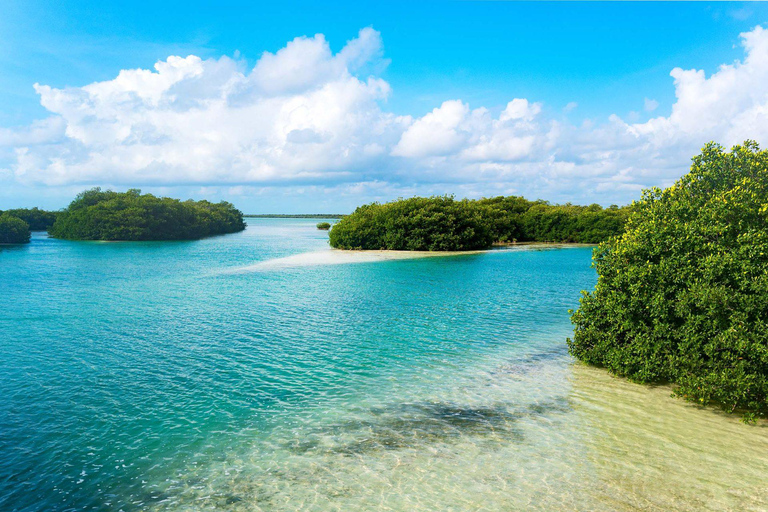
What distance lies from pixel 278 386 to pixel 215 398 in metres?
1.82

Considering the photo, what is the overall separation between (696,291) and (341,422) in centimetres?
978

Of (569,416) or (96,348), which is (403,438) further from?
(96,348)

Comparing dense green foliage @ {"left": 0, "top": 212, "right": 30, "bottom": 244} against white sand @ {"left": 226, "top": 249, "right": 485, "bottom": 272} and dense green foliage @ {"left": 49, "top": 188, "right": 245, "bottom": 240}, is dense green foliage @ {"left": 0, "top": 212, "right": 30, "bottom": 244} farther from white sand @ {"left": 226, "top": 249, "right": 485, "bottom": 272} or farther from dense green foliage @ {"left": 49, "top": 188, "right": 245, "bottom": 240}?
white sand @ {"left": 226, "top": 249, "right": 485, "bottom": 272}

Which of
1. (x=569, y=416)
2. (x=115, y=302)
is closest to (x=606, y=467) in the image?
(x=569, y=416)

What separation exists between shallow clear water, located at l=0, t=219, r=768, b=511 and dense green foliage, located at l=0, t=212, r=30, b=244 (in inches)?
3141

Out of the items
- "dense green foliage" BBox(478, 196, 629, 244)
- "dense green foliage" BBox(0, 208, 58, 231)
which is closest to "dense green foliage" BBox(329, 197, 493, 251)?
"dense green foliage" BBox(478, 196, 629, 244)

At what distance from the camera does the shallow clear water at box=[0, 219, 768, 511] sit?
8.74 meters

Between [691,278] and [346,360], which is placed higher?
[691,278]

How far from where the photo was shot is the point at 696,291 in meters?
12.6

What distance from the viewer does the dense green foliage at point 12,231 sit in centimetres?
8688

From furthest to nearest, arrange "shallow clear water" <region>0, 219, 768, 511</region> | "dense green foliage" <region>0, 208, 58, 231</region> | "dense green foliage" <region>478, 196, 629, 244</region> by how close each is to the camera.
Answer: "dense green foliage" <region>0, 208, 58, 231</region>, "dense green foliage" <region>478, 196, 629, 244</region>, "shallow clear water" <region>0, 219, 768, 511</region>

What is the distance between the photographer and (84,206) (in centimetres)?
10544

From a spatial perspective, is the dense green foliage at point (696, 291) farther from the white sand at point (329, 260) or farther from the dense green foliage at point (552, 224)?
the dense green foliage at point (552, 224)

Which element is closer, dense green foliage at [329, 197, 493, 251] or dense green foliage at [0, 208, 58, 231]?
dense green foliage at [329, 197, 493, 251]
